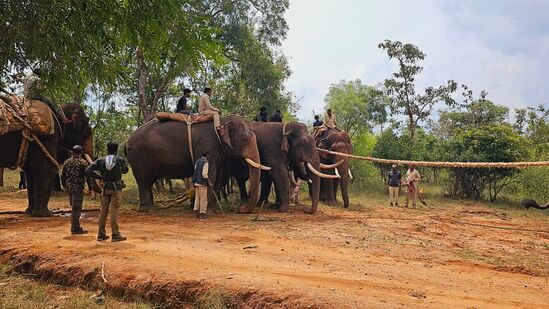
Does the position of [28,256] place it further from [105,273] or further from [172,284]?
[172,284]

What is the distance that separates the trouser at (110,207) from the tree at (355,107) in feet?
113

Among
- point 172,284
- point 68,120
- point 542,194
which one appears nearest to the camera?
point 172,284

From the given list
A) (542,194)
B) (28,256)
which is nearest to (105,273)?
(28,256)

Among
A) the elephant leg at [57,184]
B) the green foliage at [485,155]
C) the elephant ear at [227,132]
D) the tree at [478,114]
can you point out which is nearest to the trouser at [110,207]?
the elephant ear at [227,132]

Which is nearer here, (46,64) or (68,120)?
(46,64)

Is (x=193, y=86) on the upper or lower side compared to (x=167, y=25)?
upper

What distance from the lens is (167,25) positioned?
8.60 meters

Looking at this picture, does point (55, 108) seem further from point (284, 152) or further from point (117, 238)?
point (284, 152)

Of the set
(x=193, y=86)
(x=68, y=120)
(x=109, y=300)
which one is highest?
(x=193, y=86)

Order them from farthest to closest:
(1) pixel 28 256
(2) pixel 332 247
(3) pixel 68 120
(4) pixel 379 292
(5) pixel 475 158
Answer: (5) pixel 475 158 < (3) pixel 68 120 < (2) pixel 332 247 < (1) pixel 28 256 < (4) pixel 379 292

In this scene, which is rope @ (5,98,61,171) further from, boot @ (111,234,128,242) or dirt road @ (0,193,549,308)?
boot @ (111,234,128,242)

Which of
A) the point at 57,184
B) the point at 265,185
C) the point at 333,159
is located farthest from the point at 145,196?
the point at 333,159

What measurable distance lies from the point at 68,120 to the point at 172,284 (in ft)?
24.8

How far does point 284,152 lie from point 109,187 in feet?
21.4
